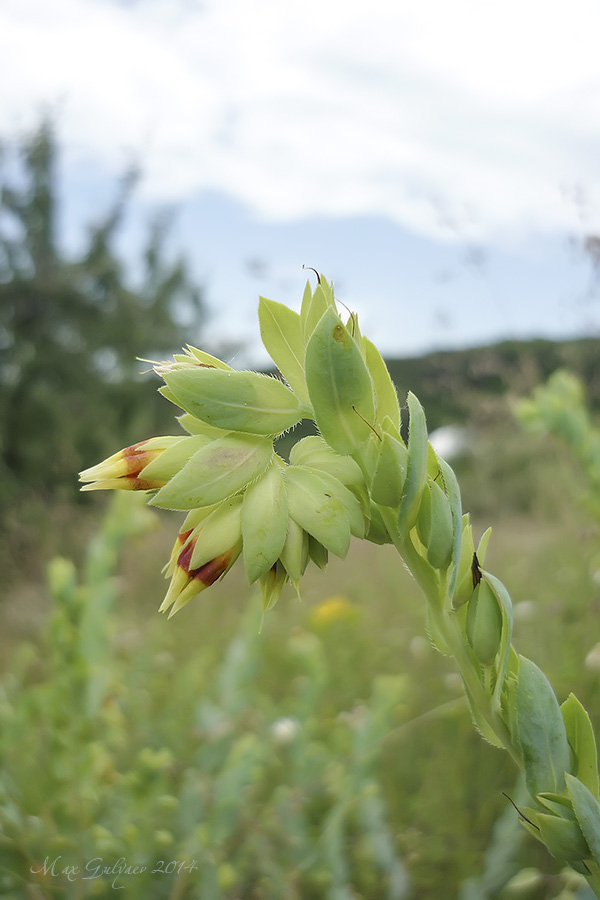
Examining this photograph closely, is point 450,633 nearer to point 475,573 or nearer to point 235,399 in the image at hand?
point 475,573

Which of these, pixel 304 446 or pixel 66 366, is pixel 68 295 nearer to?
pixel 66 366

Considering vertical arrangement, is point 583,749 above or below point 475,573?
below

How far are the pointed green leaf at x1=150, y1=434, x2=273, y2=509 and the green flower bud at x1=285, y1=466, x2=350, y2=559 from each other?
0.04m

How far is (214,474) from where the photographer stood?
0.56 metres

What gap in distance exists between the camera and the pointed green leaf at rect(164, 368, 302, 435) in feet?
1.81

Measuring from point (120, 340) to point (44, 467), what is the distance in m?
2.41

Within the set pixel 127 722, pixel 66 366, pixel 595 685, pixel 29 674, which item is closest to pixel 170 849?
pixel 127 722

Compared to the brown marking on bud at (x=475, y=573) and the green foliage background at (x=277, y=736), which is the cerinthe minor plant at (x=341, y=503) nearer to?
the brown marking on bud at (x=475, y=573)

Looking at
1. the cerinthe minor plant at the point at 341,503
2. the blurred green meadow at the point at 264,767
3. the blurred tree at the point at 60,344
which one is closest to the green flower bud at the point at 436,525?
the cerinthe minor plant at the point at 341,503

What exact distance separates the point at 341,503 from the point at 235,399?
0.12 m

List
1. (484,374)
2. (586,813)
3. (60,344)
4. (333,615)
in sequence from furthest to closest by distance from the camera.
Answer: (60,344)
(484,374)
(333,615)
(586,813)

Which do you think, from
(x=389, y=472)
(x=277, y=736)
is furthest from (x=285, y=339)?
(x=277, y=736)

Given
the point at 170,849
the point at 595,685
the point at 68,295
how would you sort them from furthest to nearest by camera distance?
the point at 68,295 < the point at 595,685 < the point at 170,849

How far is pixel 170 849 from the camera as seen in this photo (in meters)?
1.72
